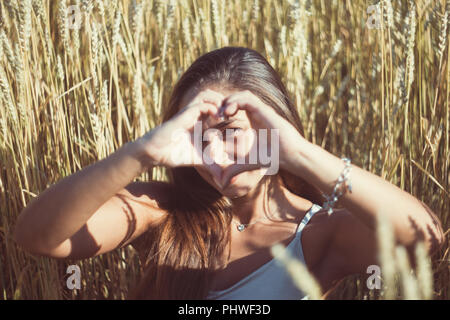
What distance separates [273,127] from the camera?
2.80 ft

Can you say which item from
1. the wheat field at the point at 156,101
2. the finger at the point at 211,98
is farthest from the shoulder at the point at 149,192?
the finger at the point at 211,98

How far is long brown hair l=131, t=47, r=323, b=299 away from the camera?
1.05m

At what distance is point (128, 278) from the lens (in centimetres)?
132

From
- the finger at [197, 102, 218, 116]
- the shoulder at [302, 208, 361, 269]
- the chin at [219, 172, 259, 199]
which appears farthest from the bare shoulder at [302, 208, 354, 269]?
the finger at [197, 102, 218, 116]

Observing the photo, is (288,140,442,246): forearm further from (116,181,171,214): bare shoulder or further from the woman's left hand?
(116,181,171,214): bare shoulder

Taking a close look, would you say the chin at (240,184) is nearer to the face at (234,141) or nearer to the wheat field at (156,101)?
the face at (234,141)

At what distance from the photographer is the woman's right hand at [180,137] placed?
83 cm

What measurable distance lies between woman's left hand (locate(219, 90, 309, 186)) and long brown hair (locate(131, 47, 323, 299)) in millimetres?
210

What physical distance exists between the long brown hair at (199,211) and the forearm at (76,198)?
0.24m

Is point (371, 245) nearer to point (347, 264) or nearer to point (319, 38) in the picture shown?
point (347, 264)

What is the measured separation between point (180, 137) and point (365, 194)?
315mm

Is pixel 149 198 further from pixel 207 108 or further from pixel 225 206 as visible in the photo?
pixel 207 108

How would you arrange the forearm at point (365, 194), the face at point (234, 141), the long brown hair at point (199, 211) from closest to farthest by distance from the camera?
the forearm at point (365, 194), the face at point (234, 141), the long brown hair at point (199, 211)

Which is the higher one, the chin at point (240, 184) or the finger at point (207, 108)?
the finger at point (207, 108)
